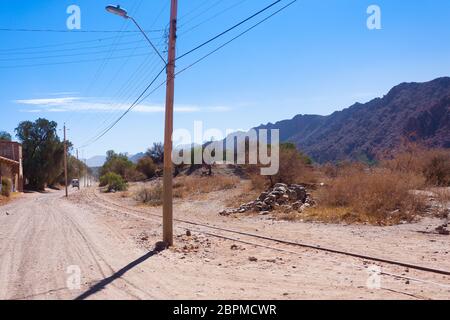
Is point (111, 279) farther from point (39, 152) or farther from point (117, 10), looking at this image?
point (39, 152)

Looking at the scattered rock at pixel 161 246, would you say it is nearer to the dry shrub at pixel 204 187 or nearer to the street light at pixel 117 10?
the street light at pixel 117 10

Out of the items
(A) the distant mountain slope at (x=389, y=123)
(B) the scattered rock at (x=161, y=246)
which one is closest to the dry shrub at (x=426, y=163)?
→ (B) the scattered rock at (x=161, y=246)

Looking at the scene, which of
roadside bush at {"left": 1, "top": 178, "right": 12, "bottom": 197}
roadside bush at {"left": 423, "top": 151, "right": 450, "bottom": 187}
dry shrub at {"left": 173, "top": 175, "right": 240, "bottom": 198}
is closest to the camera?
roadside bush at {"left": 423, "top": 151, "right": 450, "bottom": 187}

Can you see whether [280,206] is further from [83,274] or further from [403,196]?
[83,274]

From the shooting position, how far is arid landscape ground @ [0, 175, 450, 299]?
746 centimetres

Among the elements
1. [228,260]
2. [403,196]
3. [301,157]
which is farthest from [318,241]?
[301,157]

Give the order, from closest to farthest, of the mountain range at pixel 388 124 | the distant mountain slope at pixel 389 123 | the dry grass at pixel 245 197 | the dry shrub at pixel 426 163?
the dry shrub at pixel 426 163, the dry grass at pixel 245 197, the mountain range at pixel 388 124, the distant mountain slope at pixel 389 123

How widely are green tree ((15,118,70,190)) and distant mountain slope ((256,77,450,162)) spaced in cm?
4760

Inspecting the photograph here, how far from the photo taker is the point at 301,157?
3262cm

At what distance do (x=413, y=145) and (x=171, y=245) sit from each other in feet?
64.8

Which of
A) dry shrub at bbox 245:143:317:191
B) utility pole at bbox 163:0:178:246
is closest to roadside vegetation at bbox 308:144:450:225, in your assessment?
dry shrub at bbox 245:143:317:191

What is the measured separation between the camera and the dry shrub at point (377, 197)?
17234 mm

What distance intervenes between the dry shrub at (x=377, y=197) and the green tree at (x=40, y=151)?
217 ft

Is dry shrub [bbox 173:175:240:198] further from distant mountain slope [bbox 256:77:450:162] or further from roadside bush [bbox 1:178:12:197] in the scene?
distant mountain slope [bbox 256:77:450:162]
